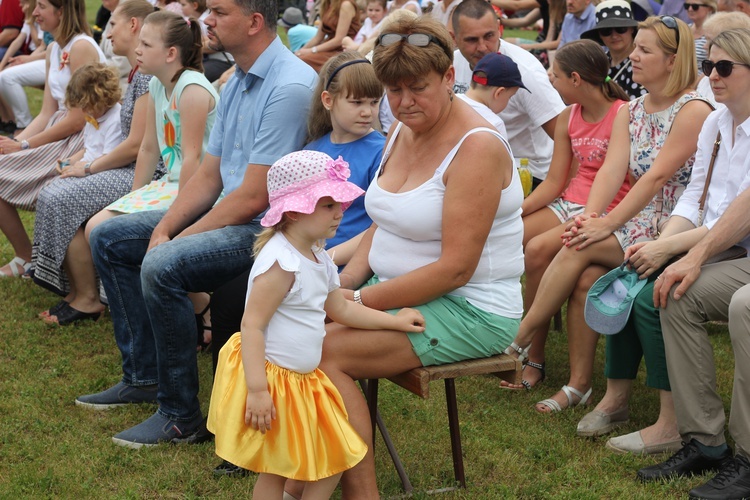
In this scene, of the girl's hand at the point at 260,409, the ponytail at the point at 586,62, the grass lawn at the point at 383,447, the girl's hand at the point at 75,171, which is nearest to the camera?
the girl's hand at the point at 260,409

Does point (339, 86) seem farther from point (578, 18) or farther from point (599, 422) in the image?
point (578, 18)

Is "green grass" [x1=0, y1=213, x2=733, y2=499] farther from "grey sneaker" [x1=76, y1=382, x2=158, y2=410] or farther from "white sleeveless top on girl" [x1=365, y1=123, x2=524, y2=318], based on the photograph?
"white sleeveless top on girl" [x1=365, y1=123, x2=524, y2=318]

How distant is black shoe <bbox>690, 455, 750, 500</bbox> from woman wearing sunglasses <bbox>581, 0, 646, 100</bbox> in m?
3.08

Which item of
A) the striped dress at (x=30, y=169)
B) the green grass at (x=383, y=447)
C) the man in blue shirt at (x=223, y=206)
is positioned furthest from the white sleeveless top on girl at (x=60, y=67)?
the man in blue shirt at (x=223, y=206)

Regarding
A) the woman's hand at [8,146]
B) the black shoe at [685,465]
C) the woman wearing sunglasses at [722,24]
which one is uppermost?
the woman wearing sunglasses at [722,24]

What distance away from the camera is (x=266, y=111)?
3.88 m

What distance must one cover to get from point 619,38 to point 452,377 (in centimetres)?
380

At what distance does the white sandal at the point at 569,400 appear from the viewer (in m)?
4.19

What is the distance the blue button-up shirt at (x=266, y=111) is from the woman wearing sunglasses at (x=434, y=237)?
86cm

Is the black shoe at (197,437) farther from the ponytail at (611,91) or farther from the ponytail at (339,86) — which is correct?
the ponytail at (611,91)

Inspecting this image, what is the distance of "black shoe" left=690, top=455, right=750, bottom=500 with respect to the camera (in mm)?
3264

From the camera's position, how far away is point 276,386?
2.83 m

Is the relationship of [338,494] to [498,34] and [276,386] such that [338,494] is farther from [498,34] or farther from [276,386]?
[498,34]

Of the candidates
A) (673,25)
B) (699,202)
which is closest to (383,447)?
(699,202)
